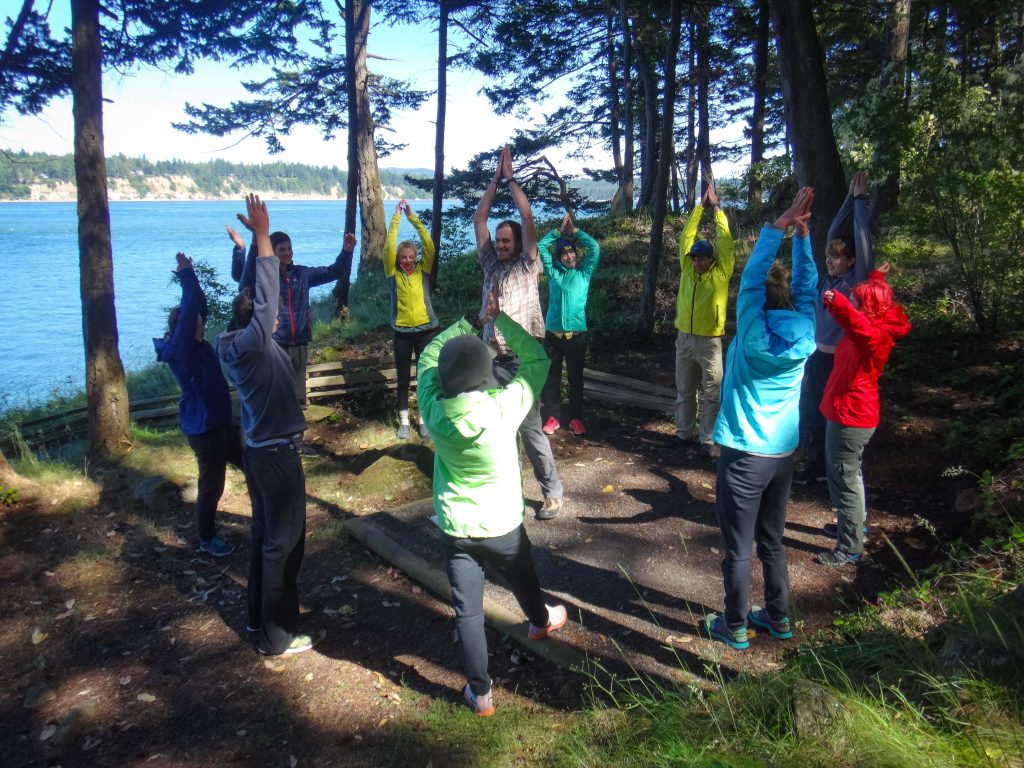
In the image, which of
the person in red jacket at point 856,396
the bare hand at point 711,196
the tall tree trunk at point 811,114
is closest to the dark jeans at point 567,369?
the bare hand at point 711,196

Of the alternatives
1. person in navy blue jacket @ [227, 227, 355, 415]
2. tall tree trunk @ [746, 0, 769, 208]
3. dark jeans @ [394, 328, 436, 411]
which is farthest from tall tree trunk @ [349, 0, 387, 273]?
person in navy blue jacket @ [227, 227, 355, 415]

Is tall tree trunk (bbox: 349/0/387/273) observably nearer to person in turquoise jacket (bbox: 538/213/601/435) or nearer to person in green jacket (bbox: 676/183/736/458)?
person in turquoise jacket (bbox: 538/213/601/435)

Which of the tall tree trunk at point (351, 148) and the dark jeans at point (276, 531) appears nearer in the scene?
the dark jeans at point (276, 531)

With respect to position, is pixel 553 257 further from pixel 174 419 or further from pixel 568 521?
pixel 174 419

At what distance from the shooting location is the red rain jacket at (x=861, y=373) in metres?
4.30

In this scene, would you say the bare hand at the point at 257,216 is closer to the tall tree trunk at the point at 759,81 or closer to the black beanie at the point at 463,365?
the black beanie at the point at 463,365

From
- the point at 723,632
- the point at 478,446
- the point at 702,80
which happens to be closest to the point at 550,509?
the point at 723,632

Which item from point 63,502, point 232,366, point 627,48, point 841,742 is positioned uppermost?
point 627,48

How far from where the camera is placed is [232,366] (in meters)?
3.92

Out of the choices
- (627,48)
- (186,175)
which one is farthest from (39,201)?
(627,48)

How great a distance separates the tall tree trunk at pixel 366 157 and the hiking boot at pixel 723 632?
47.3ft

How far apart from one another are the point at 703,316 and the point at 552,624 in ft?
11.6

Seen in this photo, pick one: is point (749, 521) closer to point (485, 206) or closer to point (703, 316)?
point (485, 206)

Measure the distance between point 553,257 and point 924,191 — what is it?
4282 mm
